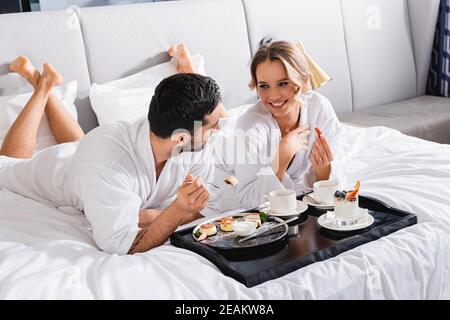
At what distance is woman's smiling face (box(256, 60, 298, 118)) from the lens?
209 centimetres

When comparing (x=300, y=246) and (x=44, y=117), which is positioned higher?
(x=44, y=117)

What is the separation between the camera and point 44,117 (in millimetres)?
2447

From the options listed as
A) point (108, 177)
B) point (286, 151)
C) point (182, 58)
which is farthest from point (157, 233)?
point (182, 58)

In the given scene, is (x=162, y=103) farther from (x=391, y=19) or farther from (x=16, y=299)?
(x=391, y=19)

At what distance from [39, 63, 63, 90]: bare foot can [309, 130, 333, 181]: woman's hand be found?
3.55 feet

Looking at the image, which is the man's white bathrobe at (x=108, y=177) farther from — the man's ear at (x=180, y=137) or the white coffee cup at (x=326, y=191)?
the white coffee cup at (x=326, y=191)

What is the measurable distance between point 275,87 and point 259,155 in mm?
246

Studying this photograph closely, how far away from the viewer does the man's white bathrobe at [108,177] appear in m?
1.60

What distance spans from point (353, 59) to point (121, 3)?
1.36 meters

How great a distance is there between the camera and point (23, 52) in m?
2.48

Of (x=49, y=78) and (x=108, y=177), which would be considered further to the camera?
(x=49, y=78)

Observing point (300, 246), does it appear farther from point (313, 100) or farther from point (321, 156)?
point (313, 100)
